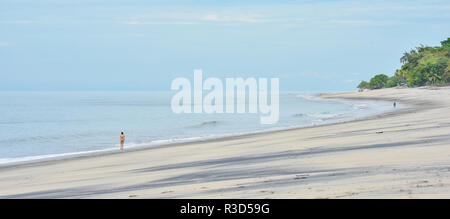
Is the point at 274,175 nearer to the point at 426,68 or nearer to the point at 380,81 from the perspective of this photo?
the point at 426,68

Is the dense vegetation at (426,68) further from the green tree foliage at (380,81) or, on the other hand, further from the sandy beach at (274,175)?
the sandy beach at (274,175)

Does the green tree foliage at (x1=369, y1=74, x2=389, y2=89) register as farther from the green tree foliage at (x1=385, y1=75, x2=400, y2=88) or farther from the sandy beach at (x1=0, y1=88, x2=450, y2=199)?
the sandy beach at (x1=0, y1=88, x2=450, y2=199)

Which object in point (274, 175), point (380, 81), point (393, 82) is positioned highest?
point (380, 81)

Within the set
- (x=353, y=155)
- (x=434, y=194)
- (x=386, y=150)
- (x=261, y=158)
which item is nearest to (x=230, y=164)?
(x=261, y=158)

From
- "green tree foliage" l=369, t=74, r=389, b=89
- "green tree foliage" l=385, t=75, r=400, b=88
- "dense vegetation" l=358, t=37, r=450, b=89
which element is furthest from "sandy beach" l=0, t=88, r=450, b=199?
"green tree foliage" l=369, t=74, r=389, b=89

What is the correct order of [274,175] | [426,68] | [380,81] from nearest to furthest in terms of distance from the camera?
[274,175] < [426,68] < [380,81]

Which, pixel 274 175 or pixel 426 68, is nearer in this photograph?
pixel 274 175

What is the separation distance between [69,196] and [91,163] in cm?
946

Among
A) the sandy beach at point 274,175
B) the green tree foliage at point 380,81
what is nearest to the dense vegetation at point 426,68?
the green tree foliage at point 380,81

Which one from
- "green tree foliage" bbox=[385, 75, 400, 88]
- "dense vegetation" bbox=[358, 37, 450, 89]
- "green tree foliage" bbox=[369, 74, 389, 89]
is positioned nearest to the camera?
"dense vegetation" bbox=[358, 37, 450, 89]

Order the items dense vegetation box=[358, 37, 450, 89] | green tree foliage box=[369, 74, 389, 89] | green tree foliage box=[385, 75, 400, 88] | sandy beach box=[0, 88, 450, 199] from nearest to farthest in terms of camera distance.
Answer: sandy beach box=[0, 88, 450, 199] < dense vegetation box=[358, 37, 450, 89] < green tree foliage box=[385, 75, 400, 88] < green tree foliage box=[369, 74, 389, 89]

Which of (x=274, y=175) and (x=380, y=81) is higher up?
(x=380, y=81)

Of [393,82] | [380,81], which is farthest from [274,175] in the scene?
[380,81]
